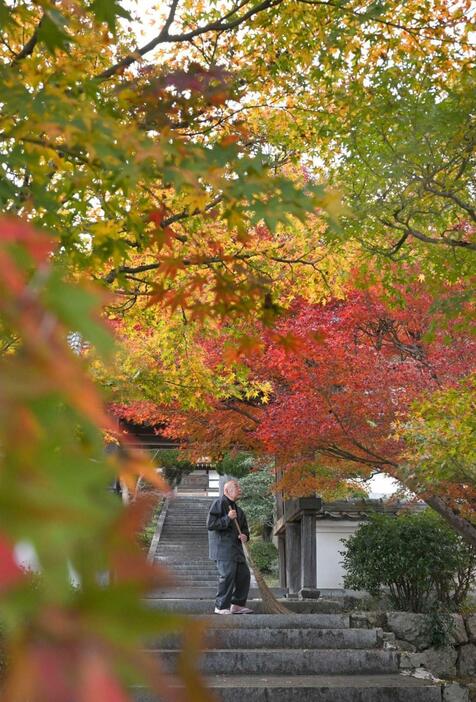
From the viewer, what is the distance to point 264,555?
853 inches

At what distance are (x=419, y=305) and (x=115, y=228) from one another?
8.12 metres

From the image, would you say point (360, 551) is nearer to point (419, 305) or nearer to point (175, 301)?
point (419, 305)

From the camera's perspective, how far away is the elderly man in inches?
397

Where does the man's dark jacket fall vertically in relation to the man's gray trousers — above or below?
above

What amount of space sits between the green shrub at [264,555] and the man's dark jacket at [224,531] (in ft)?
36.0

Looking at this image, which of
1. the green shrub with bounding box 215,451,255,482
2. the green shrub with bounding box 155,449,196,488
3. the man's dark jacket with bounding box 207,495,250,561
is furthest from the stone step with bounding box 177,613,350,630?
the green shrub with bounding box 155,449,196,488

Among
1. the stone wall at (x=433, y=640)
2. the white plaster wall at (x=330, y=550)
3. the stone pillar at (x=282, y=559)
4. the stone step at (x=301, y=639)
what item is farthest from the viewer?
the stone pillar at (x=282, y=559)

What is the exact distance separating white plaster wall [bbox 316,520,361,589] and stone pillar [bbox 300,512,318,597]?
3.92 feet

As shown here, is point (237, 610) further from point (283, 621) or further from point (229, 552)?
point (283, 621)

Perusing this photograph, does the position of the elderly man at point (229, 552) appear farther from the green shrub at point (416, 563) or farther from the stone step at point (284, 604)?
the green shrub at point (416, 563)

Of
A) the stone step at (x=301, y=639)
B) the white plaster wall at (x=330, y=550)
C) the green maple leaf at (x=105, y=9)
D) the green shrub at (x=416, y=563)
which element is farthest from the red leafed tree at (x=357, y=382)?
the green maple leaf at (x=105, y=9)

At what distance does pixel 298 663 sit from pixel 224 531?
2.59 metres

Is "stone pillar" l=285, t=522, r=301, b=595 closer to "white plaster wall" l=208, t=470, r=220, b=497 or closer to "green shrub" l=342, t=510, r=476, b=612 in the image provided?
"green shrub" l=342, t=510, r=476, b=612

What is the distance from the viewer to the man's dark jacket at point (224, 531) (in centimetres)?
1008
